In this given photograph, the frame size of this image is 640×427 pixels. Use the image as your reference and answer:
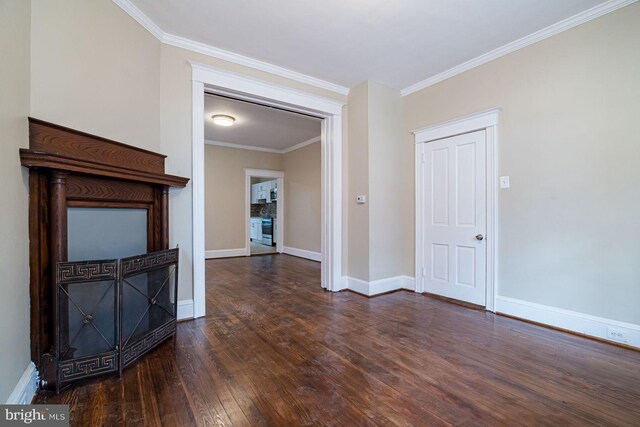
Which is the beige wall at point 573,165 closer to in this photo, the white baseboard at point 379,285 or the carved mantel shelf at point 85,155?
the white baseboard at point 379,285

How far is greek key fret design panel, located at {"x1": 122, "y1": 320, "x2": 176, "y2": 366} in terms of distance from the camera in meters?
1.90

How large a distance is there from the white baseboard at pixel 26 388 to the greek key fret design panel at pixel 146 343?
1.41 feet

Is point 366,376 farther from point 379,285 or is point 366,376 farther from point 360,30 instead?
point 360,30

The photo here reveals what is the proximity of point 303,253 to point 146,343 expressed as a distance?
4.86m

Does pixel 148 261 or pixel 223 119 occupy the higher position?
pixel 223 119

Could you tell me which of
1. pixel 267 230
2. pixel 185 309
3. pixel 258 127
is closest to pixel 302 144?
pixel 258 127

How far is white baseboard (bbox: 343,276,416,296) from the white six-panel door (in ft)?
0.90

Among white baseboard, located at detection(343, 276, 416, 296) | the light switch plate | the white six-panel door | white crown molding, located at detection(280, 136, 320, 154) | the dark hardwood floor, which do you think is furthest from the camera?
white crown molding, located at detection(280, 136, 320, 154)

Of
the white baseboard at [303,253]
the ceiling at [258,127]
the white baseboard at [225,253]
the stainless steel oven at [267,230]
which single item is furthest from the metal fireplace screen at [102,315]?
the stainless steel oven at [267,230]

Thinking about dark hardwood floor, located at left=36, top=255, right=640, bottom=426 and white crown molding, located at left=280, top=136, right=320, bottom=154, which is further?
white crown molding, located at left=280, top=136, right=320, bottom=154

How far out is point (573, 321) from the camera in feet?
8.34

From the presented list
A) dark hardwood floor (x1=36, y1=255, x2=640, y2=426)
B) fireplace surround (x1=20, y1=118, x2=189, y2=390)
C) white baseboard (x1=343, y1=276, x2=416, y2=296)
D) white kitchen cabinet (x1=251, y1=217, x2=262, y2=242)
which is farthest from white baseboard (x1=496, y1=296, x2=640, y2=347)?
white kitchen cabinet (x1=251, y1=217, x2=262, y2=242)

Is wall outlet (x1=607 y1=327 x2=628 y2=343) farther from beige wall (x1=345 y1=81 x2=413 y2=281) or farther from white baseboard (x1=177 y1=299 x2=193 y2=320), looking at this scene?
white baseboard (x1=177 y1=299 x2=193 y2=320)

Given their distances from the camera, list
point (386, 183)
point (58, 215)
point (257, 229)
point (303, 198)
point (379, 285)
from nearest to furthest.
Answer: point (58, 215), point (379, 285), point (386, 183), point (303, 198), point (257, 229)
